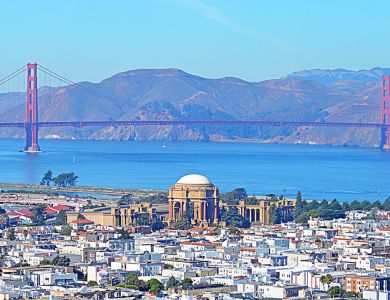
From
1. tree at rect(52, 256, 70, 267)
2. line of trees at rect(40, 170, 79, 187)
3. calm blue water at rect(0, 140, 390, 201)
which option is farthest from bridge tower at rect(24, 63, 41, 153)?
tree at rect(52, 256, 70, 267)

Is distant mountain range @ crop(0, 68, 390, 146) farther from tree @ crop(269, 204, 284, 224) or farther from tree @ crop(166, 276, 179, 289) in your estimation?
tree @ crop(166, 276, 179, 289)

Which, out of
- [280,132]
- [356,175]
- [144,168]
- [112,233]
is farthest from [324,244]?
[280,132]

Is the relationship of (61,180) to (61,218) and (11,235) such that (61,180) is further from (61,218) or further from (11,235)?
(11,235)

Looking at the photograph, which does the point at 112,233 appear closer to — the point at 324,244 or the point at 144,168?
the point at 324,244

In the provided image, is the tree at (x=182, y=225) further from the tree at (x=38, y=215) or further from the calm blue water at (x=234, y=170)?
the calm blue water at (x=234, y=170)

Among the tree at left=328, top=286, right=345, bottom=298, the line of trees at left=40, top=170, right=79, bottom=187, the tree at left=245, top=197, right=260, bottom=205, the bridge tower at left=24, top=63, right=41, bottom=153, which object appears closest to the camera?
the tree at left=328, top=286, right=345, bottom=298

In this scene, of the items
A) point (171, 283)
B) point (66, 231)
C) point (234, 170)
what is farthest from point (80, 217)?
point (234, 170)

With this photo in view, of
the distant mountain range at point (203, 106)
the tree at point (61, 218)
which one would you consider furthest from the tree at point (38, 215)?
the distant mountain range at point (203, 106)
